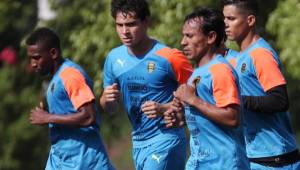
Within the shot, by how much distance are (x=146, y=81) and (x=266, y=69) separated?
1.03 meters

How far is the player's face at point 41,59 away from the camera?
31.5 ft

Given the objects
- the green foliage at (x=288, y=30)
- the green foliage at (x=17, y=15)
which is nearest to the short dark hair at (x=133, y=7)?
the green foliage at (x=288, y=30)

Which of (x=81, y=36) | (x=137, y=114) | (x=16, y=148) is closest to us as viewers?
(x=137, y=114)

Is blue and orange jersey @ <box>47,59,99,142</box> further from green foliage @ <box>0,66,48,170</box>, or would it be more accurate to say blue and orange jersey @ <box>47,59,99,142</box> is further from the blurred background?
green foliage @ <box>0,66,48,170</box>

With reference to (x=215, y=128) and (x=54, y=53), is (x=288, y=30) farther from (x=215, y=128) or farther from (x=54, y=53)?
(x=215, y=128)

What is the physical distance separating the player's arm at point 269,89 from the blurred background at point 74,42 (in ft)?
11.1

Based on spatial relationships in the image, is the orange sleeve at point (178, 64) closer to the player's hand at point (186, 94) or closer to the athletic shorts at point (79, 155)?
the athletic shorts at point (79, 155)

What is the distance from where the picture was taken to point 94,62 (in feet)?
48.2

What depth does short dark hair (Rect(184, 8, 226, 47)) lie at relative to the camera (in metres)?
8.17

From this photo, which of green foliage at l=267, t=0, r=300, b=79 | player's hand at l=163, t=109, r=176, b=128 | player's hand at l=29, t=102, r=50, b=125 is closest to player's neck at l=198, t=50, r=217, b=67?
player's hand at l=163, t=109, r=176, b=128

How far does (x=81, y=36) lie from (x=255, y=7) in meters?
5.47

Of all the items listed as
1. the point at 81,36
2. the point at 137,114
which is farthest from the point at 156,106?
the point at 81,36

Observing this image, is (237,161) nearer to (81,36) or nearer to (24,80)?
(81,36)

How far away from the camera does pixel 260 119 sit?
8758 millimetres
